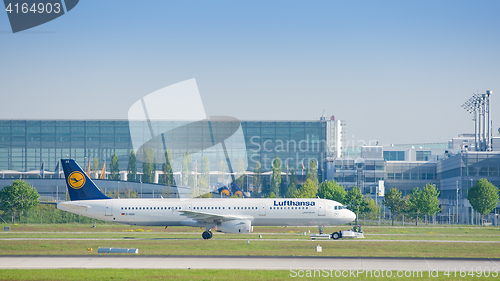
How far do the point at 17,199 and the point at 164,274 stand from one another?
63.8m

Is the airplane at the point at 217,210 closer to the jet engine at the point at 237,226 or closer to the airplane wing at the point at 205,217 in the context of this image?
the airplane wing at the point at 205,217

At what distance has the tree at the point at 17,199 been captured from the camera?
270 feet

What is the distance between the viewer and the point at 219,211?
2116 inches

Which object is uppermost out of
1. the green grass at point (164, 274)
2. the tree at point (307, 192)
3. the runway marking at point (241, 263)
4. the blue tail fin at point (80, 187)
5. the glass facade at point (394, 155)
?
the glass facade at point (394, 155)

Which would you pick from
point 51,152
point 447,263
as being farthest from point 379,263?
point 51,152

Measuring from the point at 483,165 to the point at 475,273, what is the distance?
3692 inches

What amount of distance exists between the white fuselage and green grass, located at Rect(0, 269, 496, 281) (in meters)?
24.5

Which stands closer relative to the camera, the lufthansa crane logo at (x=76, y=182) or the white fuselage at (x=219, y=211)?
the white fuselage at (x=219, y=211)

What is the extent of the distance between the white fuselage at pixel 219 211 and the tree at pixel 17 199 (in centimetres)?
3354

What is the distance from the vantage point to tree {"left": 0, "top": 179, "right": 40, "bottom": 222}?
82.4 meters

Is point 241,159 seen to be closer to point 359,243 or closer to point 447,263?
point 359,243

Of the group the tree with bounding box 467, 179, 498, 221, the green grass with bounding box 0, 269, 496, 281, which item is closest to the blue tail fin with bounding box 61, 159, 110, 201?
the green grass with bounding box 0, 269, 496, 281

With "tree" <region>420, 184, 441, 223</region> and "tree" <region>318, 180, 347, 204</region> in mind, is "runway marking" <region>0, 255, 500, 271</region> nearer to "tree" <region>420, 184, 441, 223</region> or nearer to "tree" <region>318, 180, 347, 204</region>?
"tree" <region>420, 184, 441, 223</region>

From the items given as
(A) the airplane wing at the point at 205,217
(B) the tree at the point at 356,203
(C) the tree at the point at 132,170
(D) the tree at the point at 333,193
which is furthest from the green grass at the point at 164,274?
(C) the tree at the point at 132,170
